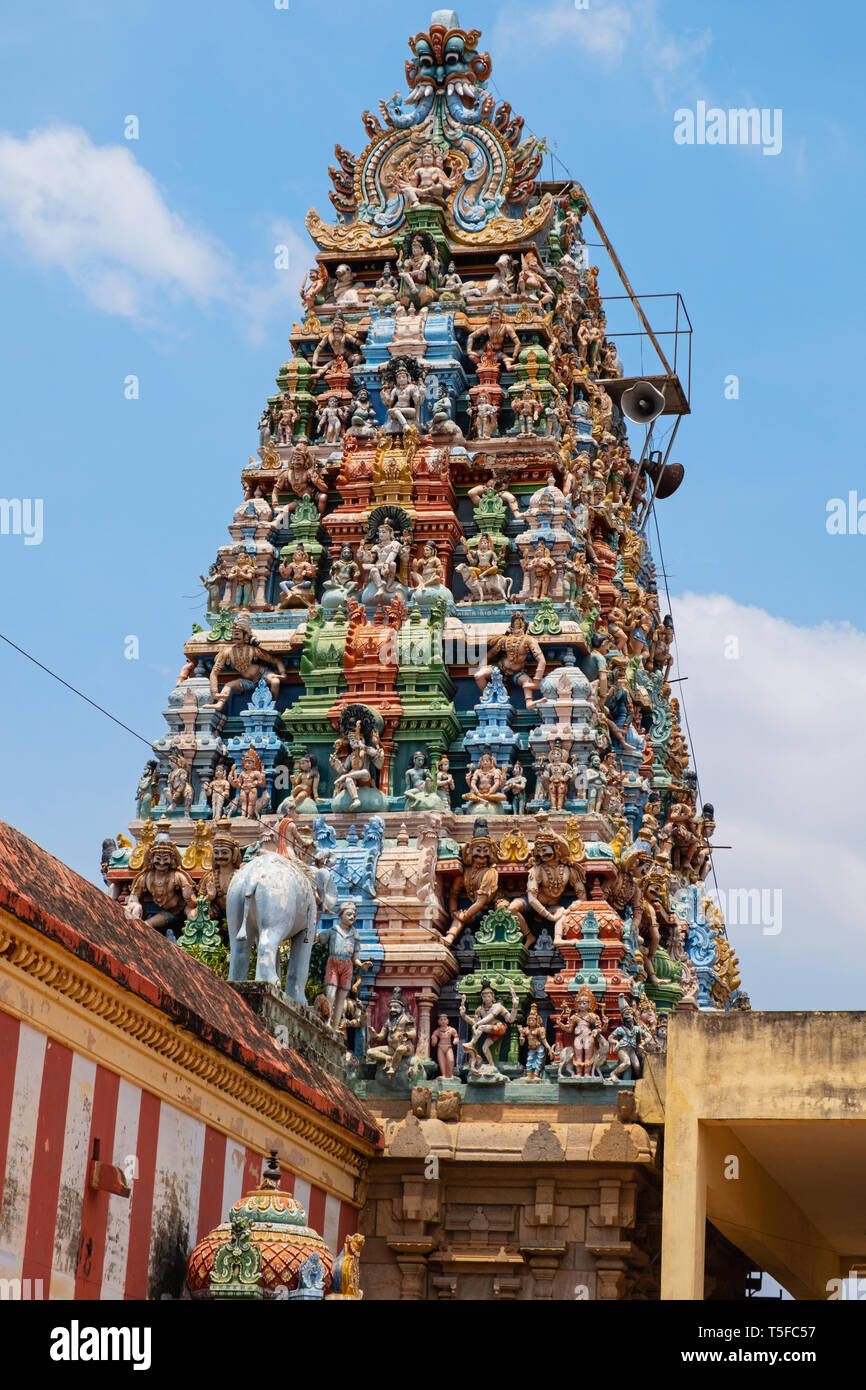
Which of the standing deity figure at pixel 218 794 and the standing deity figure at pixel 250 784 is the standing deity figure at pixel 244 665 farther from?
the standing deity figure at pixel 218 794

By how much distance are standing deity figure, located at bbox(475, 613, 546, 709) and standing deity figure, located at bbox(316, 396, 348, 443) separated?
5.27 metres

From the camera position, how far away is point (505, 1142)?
90.0 ft

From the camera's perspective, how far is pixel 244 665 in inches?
1340

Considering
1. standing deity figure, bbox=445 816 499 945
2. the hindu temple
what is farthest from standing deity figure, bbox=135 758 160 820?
standing deity figure, bbox=445 816 499 945

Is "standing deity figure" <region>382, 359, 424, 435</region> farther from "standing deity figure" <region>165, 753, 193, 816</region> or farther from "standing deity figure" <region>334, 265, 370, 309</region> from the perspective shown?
"standing deity figure" <region>165, 753, 193, 816</region>

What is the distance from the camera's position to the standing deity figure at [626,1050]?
28297 mm

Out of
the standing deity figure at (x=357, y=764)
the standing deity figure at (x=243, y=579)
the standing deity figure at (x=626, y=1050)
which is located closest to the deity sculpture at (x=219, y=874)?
the standing deity figure at (x=357, y=764)

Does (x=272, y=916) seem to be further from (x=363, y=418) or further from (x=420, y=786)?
(x=363, y=418)

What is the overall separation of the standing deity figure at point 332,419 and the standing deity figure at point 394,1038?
35.3 feet

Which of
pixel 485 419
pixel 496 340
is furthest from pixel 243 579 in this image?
pixel 496 340

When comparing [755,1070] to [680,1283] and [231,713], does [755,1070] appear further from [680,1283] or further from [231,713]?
[231,713]
